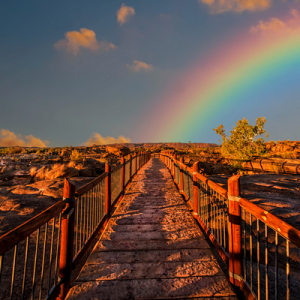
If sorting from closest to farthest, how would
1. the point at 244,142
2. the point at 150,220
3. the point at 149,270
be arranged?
the point at 149,270 → the point at 150,220 → the point at 244,142

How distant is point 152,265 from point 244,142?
26.1 m

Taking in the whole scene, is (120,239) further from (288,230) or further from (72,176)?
(72,176)

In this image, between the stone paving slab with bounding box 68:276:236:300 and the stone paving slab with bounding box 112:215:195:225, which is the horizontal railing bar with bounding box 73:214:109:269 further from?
the stone paving slab with bounding box 68:276:236:300

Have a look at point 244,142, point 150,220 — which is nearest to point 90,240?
point 150,220

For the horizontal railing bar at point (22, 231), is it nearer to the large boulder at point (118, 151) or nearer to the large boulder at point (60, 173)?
the large boulder at point (60, 173)

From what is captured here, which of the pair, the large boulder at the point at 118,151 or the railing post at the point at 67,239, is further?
the large boulder at the point at 118,151

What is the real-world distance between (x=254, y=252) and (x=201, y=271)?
5.63 ft

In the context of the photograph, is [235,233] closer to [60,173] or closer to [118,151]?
[60,173]

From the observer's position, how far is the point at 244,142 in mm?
24547

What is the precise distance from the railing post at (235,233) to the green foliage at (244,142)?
2367cm

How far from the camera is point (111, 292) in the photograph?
2277 mm

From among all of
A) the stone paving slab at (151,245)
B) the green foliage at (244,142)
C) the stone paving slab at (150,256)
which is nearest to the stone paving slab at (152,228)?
the stone paving slab at (151,245)

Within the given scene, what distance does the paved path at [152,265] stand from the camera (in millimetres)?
2289

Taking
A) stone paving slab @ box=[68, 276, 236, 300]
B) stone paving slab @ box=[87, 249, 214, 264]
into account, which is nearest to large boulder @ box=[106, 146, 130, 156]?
stone paving slab @ box=[87, 249, 214, 264]
